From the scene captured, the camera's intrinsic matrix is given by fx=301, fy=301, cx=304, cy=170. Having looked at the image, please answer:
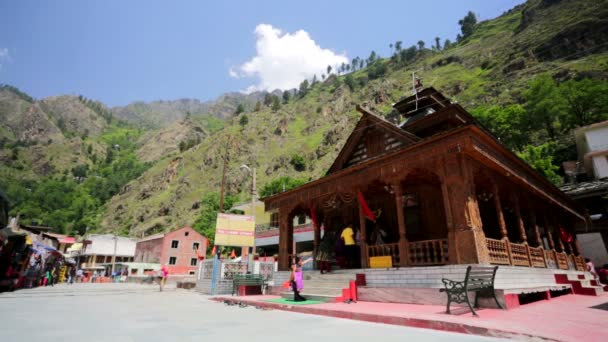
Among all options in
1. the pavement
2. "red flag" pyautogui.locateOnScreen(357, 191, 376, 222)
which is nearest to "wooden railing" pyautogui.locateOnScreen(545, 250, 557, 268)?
the pavement

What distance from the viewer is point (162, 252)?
167ft

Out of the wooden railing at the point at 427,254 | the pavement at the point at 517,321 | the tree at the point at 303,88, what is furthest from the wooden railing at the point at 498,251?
the tree at the point at 303,88

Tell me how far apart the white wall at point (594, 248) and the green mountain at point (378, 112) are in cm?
1453

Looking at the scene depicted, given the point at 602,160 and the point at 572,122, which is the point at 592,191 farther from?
the point at 572,122

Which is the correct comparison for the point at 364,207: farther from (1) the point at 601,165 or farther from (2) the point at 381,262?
(1) the point at 601,165

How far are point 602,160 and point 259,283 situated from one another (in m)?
35.4

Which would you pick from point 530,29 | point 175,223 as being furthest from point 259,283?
point 530,29

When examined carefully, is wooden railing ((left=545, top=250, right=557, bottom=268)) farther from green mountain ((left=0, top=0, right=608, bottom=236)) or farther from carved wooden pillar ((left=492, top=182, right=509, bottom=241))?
green mountain ((left=0, top=0, right=608, bottom=236))

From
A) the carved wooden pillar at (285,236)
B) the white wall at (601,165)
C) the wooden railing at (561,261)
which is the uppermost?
the white wall at (601,165)

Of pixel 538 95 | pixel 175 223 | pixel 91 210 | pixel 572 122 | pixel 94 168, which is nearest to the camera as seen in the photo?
pixel 572 122

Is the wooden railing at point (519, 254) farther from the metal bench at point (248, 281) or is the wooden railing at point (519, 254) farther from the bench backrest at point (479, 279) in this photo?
the metal bench at point (248, 281)

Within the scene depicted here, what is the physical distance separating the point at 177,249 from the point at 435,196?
162 feet

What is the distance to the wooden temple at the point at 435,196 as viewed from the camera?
8.98 m

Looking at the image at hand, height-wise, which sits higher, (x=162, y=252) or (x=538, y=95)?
(x=538, y=95)
